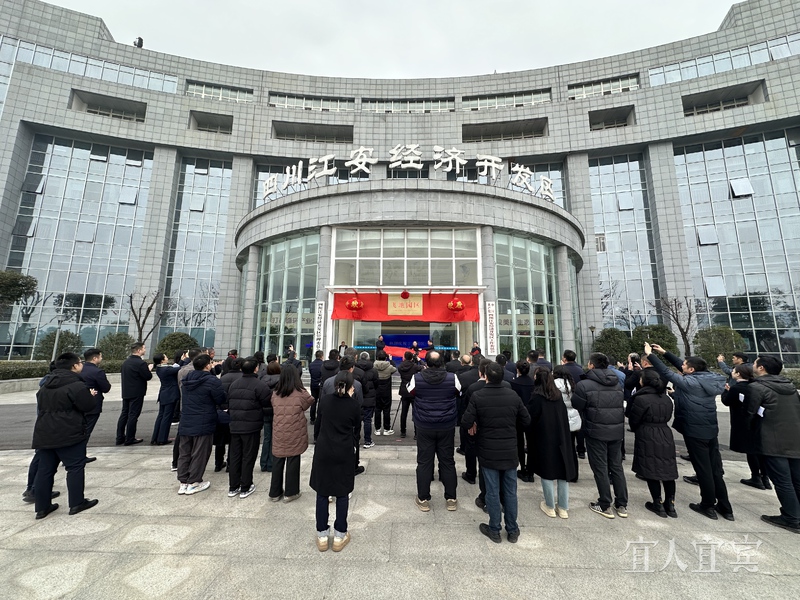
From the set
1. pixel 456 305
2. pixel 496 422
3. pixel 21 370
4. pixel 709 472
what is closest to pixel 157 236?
pixel 21 370

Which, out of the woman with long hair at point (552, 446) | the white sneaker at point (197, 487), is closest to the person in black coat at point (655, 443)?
the woman with long hair at point (552, 446)

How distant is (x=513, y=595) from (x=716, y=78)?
4249cm

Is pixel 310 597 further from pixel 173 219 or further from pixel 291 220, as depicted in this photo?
pixel 173 219

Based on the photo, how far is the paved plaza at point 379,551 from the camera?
302 cm

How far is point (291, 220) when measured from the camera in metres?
18.5

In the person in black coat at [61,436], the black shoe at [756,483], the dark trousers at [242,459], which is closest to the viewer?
the person in black coat at [61,436]

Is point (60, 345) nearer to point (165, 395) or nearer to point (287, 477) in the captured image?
point (165, 395)

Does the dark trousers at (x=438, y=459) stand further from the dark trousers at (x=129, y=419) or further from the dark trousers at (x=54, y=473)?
the dark trousers at (x=129, y=419)

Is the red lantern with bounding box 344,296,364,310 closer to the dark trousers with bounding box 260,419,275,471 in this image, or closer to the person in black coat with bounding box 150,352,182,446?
the person in black coat with bounding box 150,352,182,446

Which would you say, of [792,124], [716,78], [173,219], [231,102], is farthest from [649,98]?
[173,219]

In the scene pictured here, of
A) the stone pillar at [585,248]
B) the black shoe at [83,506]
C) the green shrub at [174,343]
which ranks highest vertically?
the stone pillar at [585,248]

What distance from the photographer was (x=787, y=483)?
433 cm

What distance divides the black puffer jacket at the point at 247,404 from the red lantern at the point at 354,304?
456 inches

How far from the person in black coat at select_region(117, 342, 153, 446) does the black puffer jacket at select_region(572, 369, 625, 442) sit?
8727mm
